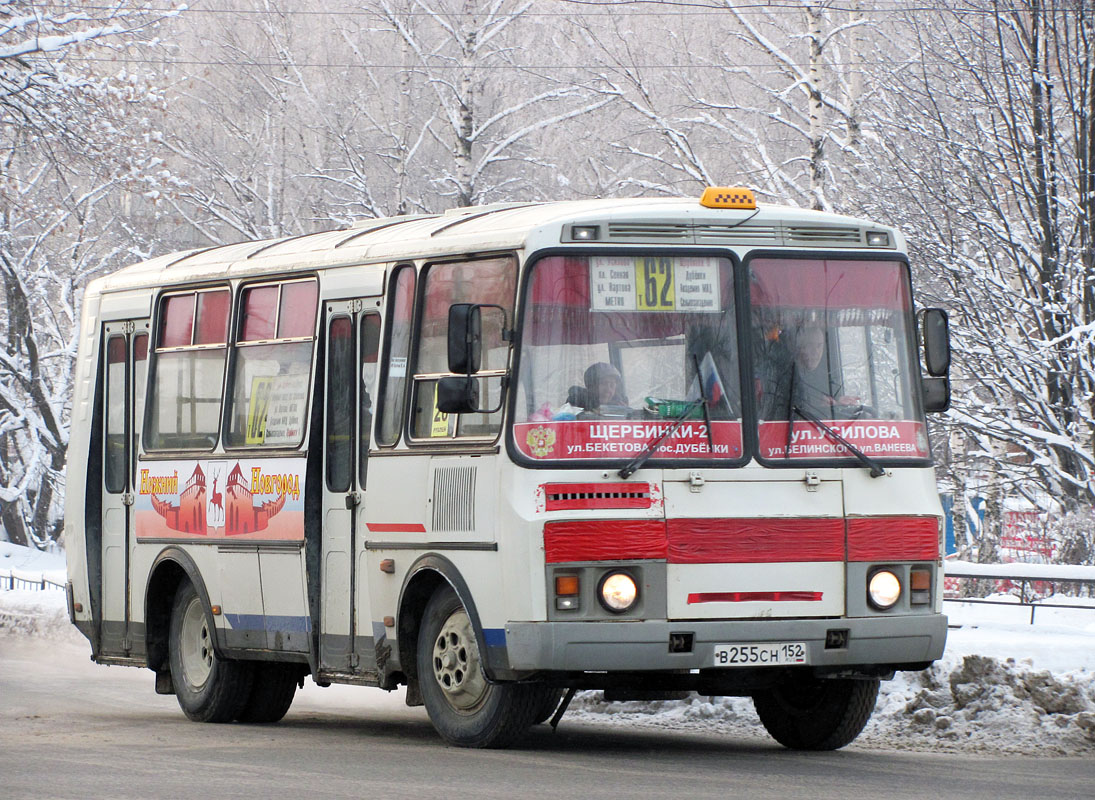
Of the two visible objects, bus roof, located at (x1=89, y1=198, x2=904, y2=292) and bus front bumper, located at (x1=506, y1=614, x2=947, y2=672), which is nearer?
bus front bumper, located at (x1=506, y1=614, x2=947, y2=672)

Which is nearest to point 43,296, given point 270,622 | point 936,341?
point 270,622

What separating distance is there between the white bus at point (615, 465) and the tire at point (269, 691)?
3.89 feet

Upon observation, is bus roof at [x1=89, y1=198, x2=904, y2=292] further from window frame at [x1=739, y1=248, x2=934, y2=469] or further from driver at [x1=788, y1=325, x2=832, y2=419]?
driver at [x1=788, y1=325, x2=832, y2=419]

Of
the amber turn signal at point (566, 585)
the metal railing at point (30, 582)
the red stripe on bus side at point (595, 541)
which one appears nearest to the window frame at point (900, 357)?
the red stripe on bus side at point (595, 541)

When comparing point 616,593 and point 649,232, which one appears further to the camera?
point 649,232

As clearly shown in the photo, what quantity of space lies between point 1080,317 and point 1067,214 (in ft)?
3.30

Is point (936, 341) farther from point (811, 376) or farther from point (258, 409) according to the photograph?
point (258, 409)

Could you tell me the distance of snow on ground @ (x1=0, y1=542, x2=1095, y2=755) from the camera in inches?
432

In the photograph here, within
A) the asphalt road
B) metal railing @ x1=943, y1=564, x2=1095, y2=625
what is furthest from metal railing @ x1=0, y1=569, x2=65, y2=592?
the asphalt road

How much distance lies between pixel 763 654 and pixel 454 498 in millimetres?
1640

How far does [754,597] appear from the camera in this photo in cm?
966

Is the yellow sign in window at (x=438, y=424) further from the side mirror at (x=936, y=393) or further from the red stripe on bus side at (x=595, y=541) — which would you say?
the side mirror at (x=936, y=393)

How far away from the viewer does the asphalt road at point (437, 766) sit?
823 centimetres

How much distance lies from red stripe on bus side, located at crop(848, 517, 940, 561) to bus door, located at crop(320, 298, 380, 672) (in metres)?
2.60
